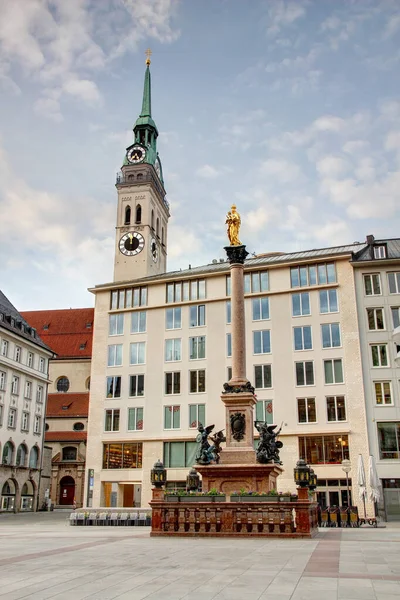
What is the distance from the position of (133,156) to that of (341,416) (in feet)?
193

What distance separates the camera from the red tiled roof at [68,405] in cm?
7325

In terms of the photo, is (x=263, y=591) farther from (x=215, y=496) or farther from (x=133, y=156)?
(x=133, y=156)

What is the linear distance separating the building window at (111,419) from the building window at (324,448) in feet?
54.8

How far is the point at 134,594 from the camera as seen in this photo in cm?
951

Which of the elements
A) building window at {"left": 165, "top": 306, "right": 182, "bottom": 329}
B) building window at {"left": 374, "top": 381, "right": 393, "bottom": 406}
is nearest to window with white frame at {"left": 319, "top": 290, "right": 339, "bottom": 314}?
building window at {"left": 374, "top": 381, "right": 393, "bottom": 406}

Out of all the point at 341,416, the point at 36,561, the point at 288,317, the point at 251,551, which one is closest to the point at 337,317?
the point at 288,317

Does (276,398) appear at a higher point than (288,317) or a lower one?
lower

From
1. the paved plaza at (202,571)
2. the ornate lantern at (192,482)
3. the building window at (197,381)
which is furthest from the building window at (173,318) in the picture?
the paved plaza at (202,571)

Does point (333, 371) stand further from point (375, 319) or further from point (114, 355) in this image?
point (114, 355)

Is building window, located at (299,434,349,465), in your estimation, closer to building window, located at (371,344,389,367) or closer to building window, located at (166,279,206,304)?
building window, located at (371,344,389,367)

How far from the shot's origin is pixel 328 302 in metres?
50.0

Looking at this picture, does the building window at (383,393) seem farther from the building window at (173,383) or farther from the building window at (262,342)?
the building window at (173,383)

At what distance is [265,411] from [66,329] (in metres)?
42.1

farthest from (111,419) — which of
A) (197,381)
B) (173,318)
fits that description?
(173,318)
